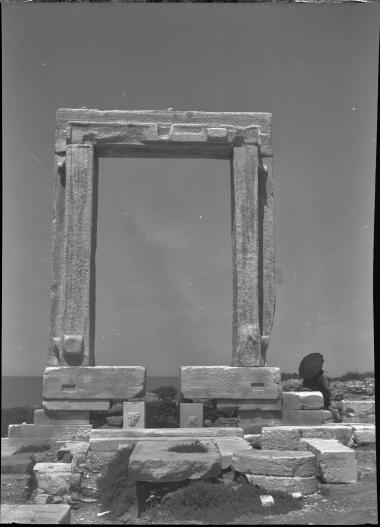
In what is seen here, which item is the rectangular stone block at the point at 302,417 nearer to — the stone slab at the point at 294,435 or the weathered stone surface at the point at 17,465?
the stone slab at the point at 294,435

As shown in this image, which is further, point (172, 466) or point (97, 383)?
point (97, 383)

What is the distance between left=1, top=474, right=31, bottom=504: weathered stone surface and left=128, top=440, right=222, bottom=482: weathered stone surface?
56.1 inches

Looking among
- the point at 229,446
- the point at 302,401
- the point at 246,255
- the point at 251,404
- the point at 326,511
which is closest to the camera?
the point at 326,511

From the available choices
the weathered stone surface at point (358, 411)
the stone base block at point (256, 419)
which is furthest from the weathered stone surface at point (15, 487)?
the weathered stone surface at point (358, 411)

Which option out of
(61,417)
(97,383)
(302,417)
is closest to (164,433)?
(97,383)

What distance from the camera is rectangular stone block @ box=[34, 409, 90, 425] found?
32.7 feet

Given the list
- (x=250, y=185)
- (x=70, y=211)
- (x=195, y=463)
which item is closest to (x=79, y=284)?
(x=70, y=211)

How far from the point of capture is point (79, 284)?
10633 millimetres

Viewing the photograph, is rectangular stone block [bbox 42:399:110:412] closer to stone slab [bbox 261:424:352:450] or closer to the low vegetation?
the low vegetation

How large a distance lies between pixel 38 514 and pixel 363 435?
16.3ft

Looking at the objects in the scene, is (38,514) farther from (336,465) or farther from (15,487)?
(336,465)

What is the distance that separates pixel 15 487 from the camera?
813cm

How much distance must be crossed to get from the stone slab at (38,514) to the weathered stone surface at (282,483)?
200cm

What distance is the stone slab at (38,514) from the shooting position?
6559 mm
